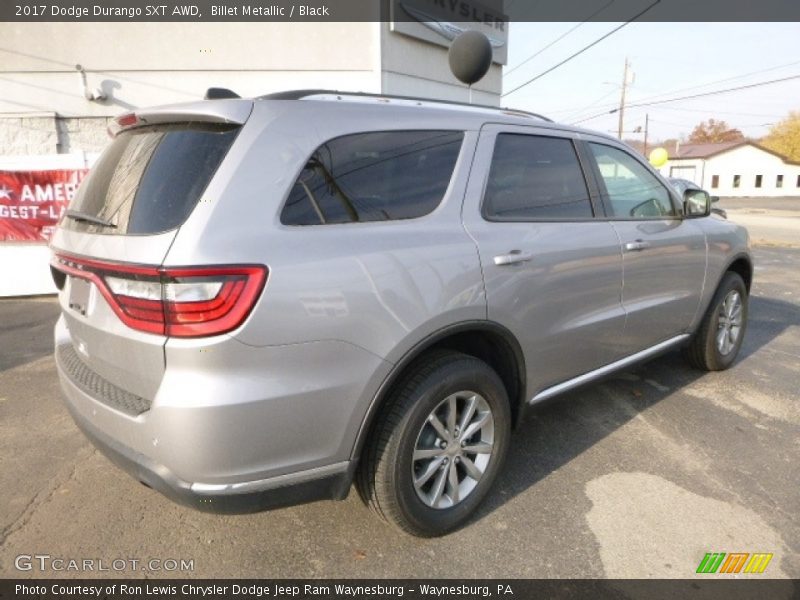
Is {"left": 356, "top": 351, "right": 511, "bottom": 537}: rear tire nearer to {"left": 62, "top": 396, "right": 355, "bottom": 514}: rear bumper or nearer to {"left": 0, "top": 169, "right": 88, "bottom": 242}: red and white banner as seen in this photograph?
{"left": 62, "top": 396, "right": 355, "bottom": 514}: rear bumper

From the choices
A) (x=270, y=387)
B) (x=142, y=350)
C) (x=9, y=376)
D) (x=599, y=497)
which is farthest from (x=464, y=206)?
(x=9, y=376)

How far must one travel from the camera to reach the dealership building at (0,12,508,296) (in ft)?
30.1

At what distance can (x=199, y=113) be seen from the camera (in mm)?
1907

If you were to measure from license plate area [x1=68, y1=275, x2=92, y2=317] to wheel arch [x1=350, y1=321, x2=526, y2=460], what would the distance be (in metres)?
1.16

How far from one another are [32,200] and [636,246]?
7.47 m

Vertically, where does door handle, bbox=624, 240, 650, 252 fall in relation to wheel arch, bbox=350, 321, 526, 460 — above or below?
above

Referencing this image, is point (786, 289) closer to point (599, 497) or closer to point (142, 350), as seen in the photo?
point (599, 497)

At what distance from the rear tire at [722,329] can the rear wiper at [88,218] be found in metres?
4.03

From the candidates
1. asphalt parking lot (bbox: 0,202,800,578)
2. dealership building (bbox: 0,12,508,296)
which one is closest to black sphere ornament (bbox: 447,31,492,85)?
asphalt parking lot (bbox: 0,202,800,578)

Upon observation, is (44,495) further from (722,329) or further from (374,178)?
(722,329)

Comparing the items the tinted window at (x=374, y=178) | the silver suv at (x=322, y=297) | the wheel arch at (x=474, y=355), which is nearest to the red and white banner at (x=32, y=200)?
the silver suv at (x=322, y=297)

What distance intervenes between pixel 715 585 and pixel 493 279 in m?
1.54

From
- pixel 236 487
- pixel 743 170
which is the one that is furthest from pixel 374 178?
pixel 743 170

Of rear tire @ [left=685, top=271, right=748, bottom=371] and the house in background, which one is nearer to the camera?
rear tire @ [left=685, top=271, right=748, bottom=371]
